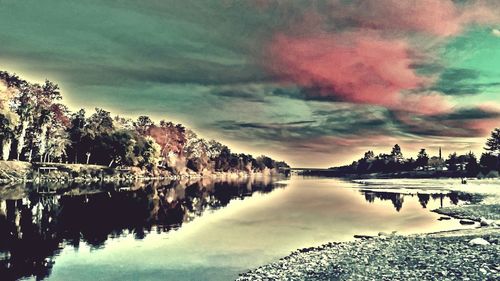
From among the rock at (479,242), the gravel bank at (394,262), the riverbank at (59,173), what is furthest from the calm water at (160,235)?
the riverbank at (59,173)

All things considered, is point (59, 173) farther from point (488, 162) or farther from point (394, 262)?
point (488, 162)

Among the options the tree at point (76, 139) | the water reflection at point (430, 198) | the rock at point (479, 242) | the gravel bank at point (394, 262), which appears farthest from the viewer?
the tree at point (76, 139)

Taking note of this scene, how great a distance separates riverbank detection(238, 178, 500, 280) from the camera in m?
20.3

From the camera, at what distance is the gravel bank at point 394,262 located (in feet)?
66.4

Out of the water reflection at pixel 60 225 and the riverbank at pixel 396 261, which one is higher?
the riverbank at pixel 396 261

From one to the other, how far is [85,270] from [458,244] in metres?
24.1

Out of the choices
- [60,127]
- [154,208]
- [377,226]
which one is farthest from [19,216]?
[60,127]

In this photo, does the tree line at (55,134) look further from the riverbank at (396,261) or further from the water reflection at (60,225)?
the riverbank at (396,261)

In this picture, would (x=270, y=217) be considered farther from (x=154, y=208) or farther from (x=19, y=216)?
(x=19, y=216)

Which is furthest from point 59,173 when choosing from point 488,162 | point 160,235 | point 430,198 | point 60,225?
point 488,162

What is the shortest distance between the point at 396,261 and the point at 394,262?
0.31 m

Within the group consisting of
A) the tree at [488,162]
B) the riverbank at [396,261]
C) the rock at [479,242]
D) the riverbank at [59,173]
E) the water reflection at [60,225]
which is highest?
the tree at [488,162]

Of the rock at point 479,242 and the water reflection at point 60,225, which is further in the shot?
the rock at point 479,242

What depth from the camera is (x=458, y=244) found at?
27.9 meters
